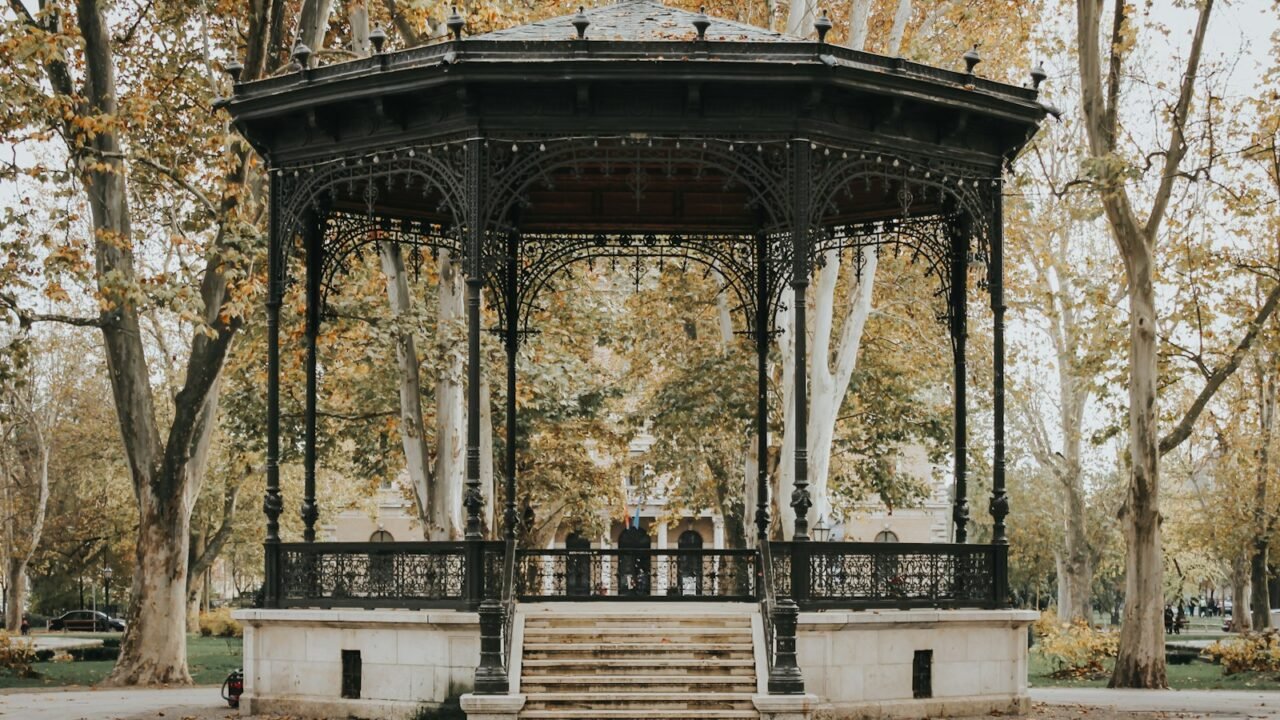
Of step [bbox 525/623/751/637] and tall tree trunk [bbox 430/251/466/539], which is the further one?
tall tree trunk [bbox 430/251/466/539]

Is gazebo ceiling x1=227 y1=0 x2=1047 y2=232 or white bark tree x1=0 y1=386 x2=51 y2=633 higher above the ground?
gazebo ceiling x1=227 y1=0 x2=1047 y2=232

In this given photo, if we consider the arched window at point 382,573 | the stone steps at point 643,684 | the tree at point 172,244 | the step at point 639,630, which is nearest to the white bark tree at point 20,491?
the tree at point 172,244

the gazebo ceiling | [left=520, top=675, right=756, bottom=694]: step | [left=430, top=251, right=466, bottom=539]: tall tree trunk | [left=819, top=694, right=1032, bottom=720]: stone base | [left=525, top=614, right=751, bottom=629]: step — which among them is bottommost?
[left=819, top=694, right=1032, bottom=720]: stone base

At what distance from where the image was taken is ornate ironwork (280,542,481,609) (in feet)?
54.0

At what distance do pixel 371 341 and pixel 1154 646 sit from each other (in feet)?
51.4

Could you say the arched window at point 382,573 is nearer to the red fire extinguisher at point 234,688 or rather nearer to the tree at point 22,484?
the red fire extinguisher at point 234,688

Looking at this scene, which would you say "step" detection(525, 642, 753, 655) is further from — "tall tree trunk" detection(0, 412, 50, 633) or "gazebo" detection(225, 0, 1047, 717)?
"tall tree trunk" detection(0, 412, 50, 633)

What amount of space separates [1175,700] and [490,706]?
11.0 metres

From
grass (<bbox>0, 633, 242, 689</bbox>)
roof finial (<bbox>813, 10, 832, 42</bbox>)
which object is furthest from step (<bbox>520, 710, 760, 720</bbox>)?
grass (<bbox>0, 633, 242, 689</bbox>)

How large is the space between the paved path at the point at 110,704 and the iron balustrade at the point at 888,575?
22.8 feet

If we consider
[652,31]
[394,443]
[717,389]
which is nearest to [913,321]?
[717,389]

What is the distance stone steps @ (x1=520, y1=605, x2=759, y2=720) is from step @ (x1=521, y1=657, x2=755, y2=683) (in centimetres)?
1

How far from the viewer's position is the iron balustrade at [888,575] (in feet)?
53.4

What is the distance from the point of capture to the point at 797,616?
15.7 meters
